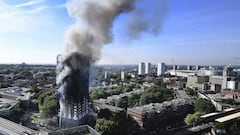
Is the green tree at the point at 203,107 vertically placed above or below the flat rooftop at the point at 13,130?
above

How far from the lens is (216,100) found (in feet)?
86.5

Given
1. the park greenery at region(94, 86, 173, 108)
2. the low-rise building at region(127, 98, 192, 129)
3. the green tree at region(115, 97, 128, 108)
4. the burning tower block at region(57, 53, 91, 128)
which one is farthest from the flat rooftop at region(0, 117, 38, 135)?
the park greenery at region(94, 86, 173, 108)

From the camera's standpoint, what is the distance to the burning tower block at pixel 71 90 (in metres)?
16.7

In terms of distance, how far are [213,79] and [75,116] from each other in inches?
1445

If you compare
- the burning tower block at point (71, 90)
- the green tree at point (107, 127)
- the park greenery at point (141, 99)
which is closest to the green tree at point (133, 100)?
the park greenery at point (141, 99)

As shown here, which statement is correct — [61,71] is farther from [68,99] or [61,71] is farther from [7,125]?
[7,125]

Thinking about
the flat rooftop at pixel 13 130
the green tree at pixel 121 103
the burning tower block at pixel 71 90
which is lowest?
the flat rooftop at pixel 13 130

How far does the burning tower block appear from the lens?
1670 centimetres

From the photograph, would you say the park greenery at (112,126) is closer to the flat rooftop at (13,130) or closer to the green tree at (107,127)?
the green tree at (107,127)

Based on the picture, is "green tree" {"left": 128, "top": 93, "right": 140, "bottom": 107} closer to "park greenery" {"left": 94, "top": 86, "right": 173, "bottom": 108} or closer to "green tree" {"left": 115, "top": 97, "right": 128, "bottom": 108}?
"park greenery" {"left": 94, "top": 86, "right": 173, "bottom": 108}

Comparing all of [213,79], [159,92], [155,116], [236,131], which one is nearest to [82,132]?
[155,116]

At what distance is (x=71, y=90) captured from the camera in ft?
55.7

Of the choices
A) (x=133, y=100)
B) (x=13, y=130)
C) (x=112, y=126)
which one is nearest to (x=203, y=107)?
(x=133, y=100)

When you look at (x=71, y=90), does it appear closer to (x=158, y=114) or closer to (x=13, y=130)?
(x=13, y=130)
